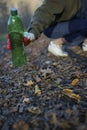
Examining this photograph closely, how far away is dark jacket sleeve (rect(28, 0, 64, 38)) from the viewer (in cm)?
402

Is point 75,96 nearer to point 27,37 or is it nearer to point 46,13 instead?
point 27,37

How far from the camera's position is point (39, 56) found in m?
5.36

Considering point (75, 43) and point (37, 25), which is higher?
point (37, 25)

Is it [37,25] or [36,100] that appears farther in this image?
[37,25]

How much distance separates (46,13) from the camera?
13.8 ft

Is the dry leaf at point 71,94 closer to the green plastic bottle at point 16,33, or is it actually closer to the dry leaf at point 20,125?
the dry leaf at point 20,125

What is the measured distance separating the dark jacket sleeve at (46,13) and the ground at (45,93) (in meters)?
0.69

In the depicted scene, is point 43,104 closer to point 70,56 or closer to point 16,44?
point 16,44

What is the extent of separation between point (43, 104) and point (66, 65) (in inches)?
53.1

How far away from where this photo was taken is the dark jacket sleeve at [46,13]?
13.2 ft

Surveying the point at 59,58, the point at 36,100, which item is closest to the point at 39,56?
the point at 59,58

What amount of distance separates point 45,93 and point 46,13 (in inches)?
44.8

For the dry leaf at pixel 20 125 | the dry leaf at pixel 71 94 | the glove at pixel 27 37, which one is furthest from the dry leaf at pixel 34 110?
the glove at pixel 27 37

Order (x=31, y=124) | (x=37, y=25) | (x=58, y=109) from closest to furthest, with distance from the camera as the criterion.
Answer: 1. (x=31, y=124)
2. (x=58, y=109)
3. (x=37, y=25)
